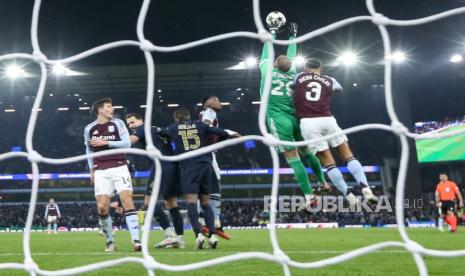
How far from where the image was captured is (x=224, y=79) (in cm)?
2855

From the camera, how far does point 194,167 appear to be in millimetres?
6465

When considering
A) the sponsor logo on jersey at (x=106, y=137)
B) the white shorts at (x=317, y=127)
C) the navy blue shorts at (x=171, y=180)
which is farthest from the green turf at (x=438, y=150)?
the white shorts at (x=317, y=127)

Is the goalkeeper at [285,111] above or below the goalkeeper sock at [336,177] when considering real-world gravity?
above

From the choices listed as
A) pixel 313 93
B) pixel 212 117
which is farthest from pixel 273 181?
pixel 212 117

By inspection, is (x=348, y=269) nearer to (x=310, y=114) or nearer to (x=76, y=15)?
(x=310, y=114)

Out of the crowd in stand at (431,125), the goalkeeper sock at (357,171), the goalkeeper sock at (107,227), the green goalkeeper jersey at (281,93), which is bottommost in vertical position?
the goalkeeper sock at (107,227)

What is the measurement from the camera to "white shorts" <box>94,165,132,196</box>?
6211 mm

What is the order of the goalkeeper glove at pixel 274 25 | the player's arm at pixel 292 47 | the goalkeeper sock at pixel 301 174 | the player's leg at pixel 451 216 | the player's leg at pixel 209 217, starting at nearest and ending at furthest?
Result: 1. the player's arm at pixel 292 47
2. the goalkeeper glove at pixel 274 25
3. the goalkeeper sock at pixel 301 174
4. the player's leg at pixel 209 217
5. the player's leg at pixel 451 216

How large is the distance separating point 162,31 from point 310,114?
1546 cm

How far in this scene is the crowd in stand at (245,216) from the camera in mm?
28516

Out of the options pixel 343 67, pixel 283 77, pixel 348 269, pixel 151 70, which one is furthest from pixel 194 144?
pixel 343 67

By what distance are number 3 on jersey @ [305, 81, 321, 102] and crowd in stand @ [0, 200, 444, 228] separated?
22.8 m

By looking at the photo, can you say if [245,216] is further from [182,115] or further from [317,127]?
[317,127]

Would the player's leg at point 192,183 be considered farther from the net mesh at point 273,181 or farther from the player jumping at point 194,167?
the net mesh at point 273,181
